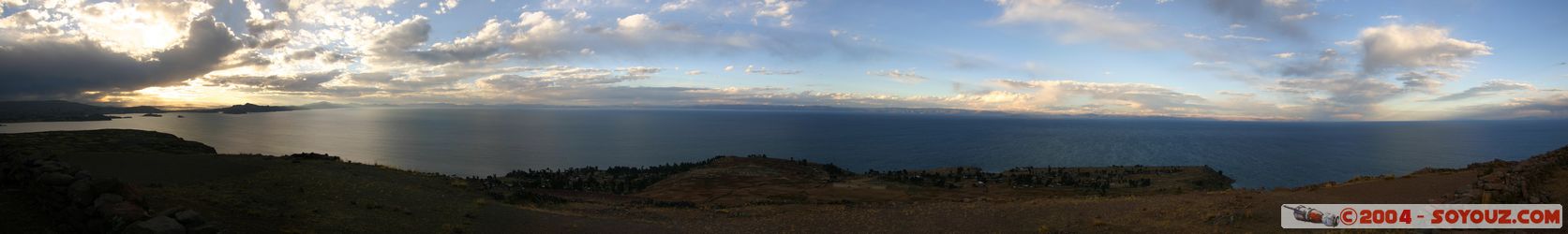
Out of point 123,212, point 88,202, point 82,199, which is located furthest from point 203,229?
point 82,199

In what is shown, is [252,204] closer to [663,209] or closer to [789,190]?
[663,209]

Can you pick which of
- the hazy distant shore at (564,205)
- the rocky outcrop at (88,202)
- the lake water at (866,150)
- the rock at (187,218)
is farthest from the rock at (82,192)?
the lake water at (866,150)

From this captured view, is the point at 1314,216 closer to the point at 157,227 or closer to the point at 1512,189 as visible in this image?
the point at 1512,189

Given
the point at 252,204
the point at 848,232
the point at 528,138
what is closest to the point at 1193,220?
the point at 848,232

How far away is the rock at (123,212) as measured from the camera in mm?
8602

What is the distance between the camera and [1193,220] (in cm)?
1458

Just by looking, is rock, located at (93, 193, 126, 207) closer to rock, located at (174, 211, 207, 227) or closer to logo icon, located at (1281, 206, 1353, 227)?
rock, located at (174, 211, 207, 227)

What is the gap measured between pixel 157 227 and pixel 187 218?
64 centimetres

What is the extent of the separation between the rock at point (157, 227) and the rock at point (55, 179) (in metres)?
3.18

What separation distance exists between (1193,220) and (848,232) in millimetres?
8197

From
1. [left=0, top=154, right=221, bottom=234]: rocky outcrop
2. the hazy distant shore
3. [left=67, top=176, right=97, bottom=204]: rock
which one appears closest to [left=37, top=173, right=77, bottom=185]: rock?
[left=0, top=154, right=221, bottom=234]: rocky outcrop

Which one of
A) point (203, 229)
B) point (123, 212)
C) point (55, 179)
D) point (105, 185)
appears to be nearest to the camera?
point (123, 212)

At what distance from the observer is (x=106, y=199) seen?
9070mm

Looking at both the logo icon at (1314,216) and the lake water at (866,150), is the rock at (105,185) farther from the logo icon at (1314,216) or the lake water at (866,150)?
the lake water at (866,150)
